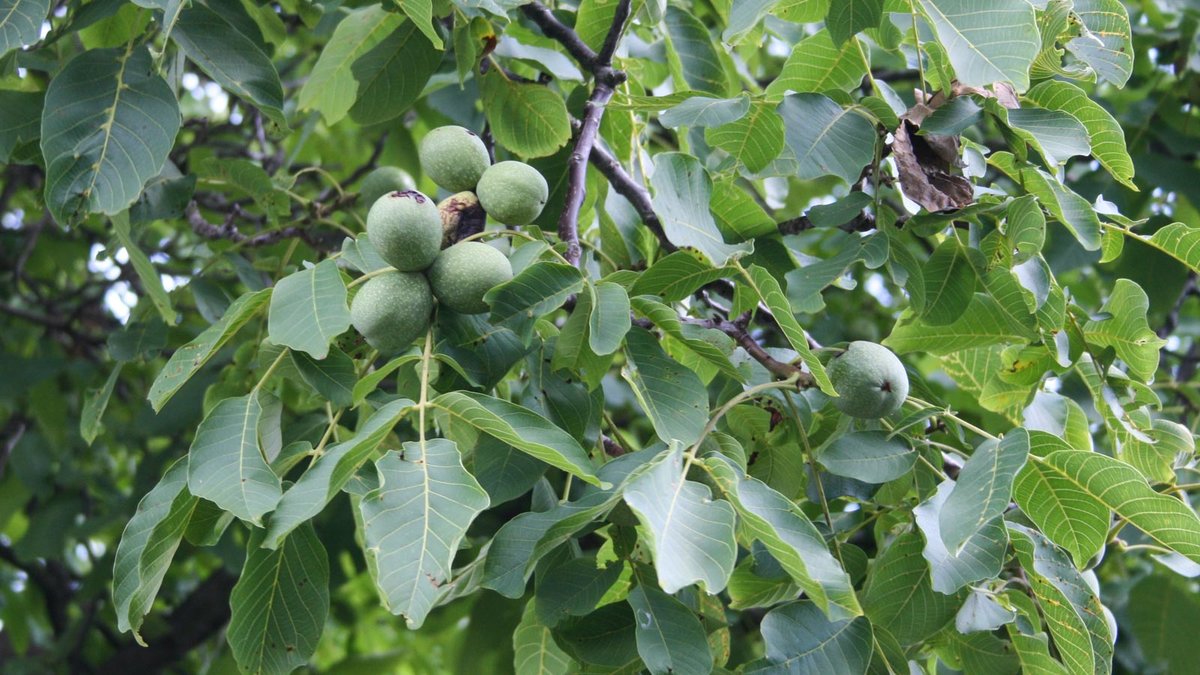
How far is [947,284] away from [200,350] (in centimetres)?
109

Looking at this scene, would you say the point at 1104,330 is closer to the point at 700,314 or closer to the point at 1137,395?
the point at 1137,395

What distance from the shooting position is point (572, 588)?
1441mm

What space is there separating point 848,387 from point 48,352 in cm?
289

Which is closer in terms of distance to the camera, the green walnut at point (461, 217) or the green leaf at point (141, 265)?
the green walnut at point (461, 217)

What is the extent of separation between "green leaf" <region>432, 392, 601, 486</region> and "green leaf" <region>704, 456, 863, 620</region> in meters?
0.16

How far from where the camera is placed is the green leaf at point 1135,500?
53.2 inches

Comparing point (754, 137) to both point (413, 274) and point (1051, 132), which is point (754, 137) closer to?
point (1051, 132)

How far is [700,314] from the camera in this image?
193 cm

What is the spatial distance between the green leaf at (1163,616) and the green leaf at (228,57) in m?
2.17

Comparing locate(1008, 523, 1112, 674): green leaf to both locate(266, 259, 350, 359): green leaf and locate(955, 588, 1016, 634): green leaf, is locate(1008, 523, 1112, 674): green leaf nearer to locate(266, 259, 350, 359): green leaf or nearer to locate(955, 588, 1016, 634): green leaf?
locate(955, 588, 1016, 634): green leaf

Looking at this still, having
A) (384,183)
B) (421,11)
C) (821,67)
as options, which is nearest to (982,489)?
(821,67)

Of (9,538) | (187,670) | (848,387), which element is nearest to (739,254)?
(848,387)

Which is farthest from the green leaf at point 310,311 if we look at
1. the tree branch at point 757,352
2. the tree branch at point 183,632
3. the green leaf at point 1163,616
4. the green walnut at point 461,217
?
the tree branch at point 183,632

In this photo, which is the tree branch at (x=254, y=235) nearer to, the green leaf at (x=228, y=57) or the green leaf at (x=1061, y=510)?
the green leaf at (x=228, y=57)
